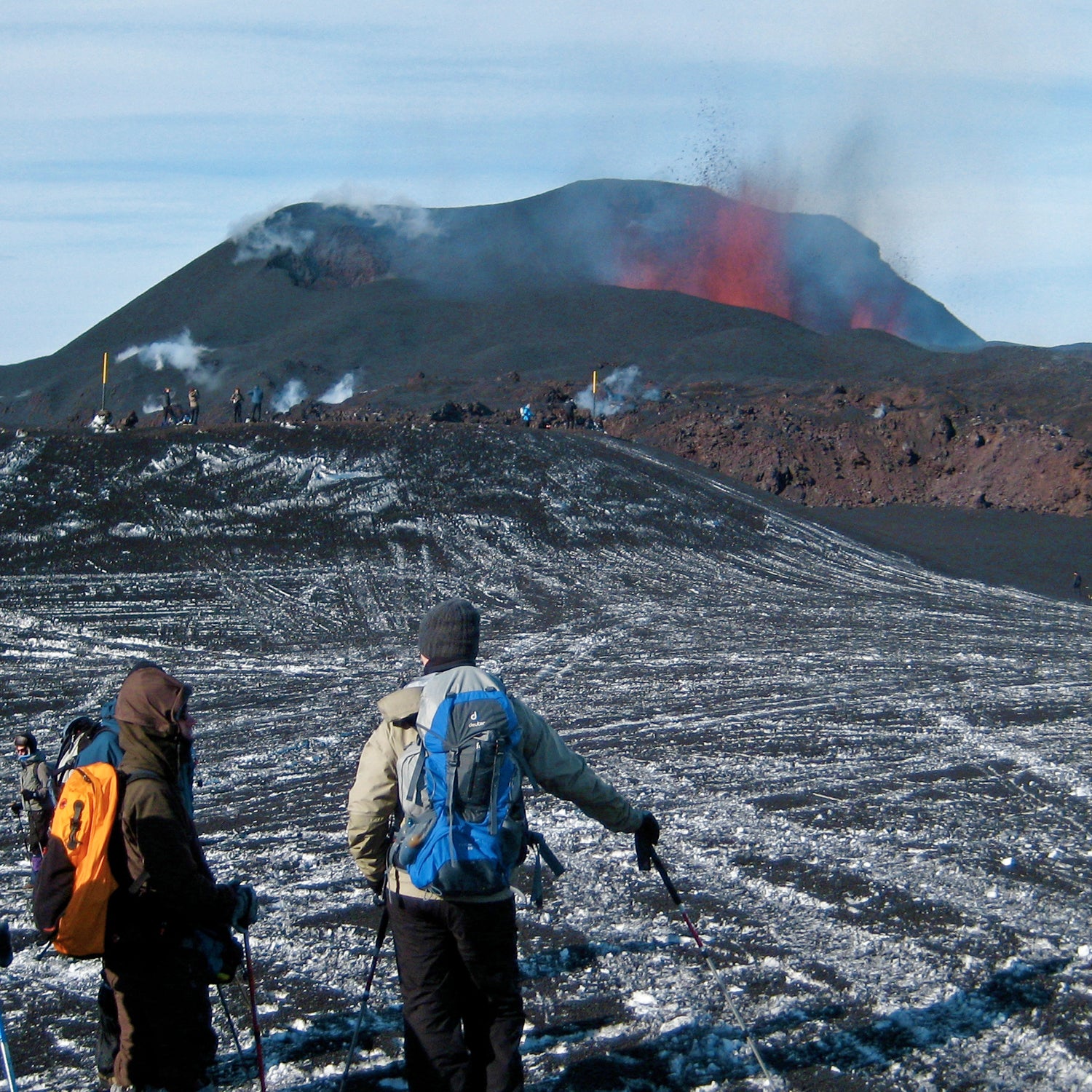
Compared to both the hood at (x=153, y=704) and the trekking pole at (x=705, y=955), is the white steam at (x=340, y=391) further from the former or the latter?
the hood at (x=153, y=704)

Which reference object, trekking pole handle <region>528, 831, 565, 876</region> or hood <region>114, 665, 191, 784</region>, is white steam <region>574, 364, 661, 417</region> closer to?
trekking pole handle <region>528, 831, 565, 876</region>

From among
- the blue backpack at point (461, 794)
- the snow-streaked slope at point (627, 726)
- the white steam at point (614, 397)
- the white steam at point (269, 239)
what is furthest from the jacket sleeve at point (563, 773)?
the white steam at point (269, 239)

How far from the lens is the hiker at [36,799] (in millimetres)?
3529

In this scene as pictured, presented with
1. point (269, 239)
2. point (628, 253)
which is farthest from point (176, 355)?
point (628, 253)

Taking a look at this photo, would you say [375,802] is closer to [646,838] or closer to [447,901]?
[447,901]

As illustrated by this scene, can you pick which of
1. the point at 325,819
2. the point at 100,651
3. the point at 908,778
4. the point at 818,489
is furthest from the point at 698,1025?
the point at 818,489

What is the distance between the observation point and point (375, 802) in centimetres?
329

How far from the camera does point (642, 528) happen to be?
23.3 metres

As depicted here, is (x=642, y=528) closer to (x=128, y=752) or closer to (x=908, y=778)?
(x=908, y=778)

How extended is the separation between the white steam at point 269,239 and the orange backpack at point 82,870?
71245 mm

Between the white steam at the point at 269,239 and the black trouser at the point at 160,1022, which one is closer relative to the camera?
the black trouser at the point at 160,1022

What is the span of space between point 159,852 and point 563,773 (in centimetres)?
117

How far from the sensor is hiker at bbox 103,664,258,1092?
317 cm

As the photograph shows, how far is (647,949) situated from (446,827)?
249cm
